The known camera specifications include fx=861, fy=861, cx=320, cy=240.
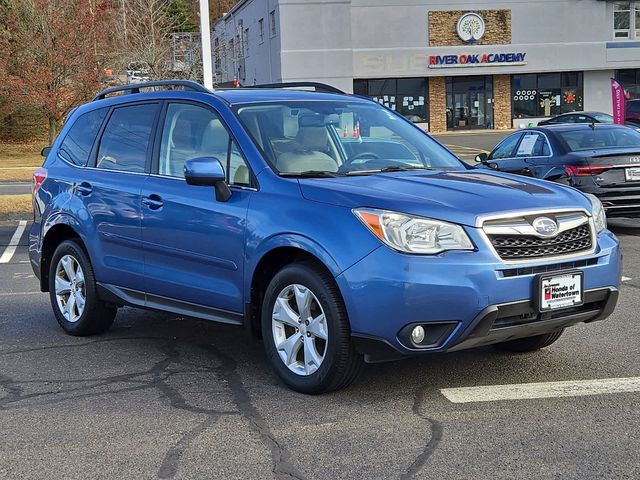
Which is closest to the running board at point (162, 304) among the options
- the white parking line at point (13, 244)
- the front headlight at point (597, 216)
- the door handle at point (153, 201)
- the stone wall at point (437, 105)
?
the door handle at point (153, 201)

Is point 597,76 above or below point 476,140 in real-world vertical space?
above

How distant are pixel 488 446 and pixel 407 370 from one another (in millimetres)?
1416

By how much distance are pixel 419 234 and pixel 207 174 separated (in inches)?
57.2

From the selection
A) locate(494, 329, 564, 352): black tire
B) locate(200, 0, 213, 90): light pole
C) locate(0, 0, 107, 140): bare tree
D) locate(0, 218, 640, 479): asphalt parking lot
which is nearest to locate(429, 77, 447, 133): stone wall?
locate(0, 0, 107, 140): bare tree

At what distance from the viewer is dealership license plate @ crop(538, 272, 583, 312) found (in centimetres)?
460

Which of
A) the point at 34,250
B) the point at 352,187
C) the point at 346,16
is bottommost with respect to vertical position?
the point at 34,250

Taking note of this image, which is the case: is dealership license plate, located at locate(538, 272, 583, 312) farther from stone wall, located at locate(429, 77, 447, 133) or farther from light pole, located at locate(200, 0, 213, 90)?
stone wall, located at locate(429, 77, 447, 133)

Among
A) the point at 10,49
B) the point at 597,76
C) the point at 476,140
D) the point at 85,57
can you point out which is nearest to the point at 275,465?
the point at 85,57

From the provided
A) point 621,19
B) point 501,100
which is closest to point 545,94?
point 501,100

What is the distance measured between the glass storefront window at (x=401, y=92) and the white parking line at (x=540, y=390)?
4263 cm

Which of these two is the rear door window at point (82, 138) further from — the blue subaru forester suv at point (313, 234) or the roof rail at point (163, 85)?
the roof rail at point (163, 85)

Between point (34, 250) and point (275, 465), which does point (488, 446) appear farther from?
point (34, 250)

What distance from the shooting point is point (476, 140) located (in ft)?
134

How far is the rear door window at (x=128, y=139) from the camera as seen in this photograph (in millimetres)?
6242
